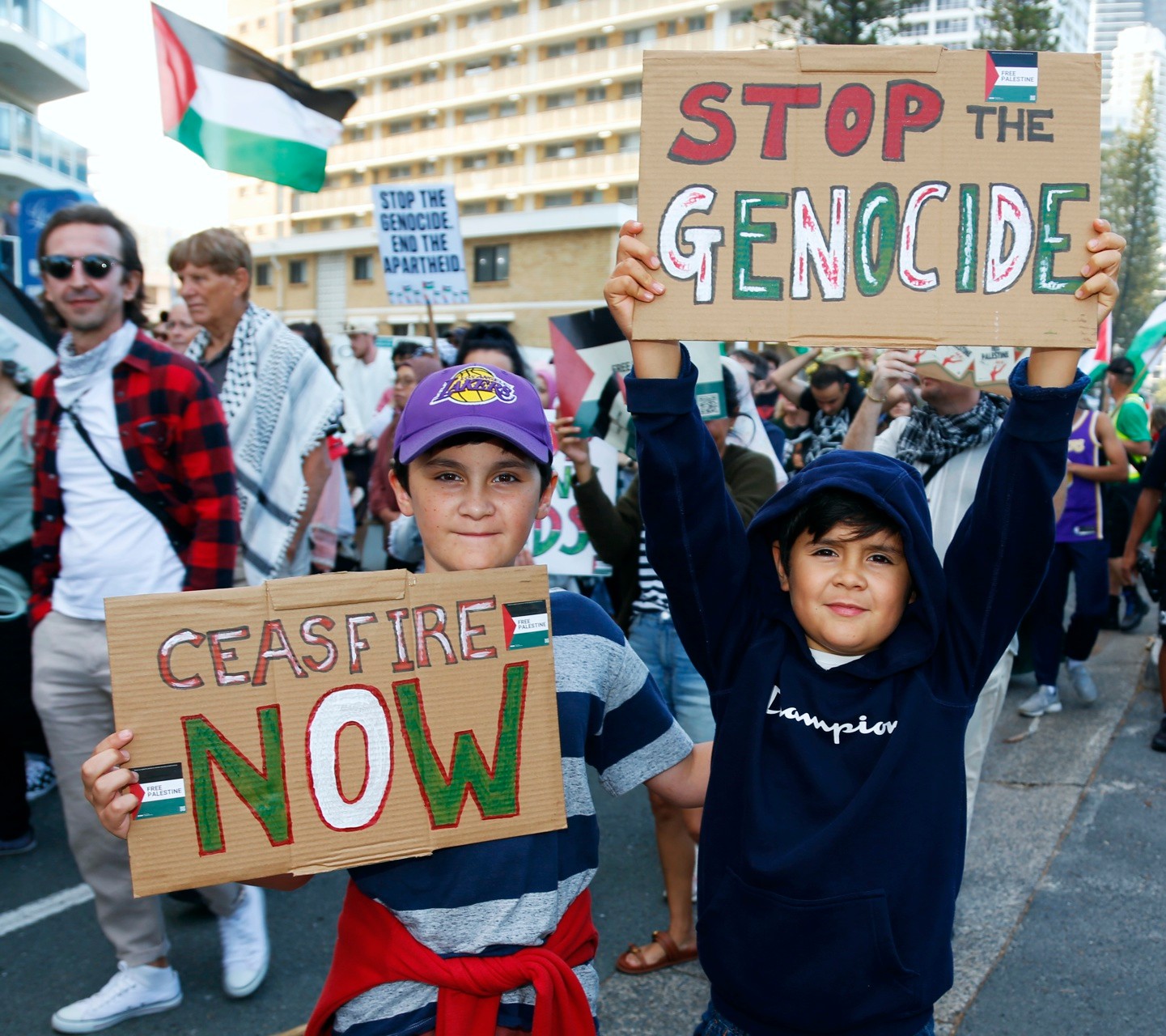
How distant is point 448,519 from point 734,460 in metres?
2.15

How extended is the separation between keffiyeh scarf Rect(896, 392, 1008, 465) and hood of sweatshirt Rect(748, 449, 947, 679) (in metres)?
1.90

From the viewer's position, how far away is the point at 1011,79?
1.67m

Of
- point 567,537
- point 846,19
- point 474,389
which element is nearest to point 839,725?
point 474,389

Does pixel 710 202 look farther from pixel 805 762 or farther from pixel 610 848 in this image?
pixel 610 848

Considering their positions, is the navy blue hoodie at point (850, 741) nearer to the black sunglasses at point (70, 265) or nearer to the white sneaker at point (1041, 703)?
the black sunglasses at point (70, 265)

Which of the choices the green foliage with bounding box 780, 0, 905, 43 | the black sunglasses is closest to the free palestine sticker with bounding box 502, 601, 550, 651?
the black sunglasses

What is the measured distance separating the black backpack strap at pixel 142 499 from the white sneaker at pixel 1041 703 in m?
4.87

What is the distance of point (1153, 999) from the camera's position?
10.8 feet

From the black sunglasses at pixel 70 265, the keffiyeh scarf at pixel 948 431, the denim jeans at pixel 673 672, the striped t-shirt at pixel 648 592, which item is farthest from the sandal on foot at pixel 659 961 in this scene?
the black sunglasses at pixel 70 265

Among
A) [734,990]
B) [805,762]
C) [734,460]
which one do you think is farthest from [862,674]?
[734,460]

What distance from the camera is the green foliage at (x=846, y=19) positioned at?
2091cm

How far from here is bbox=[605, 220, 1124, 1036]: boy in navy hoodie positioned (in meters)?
1.67

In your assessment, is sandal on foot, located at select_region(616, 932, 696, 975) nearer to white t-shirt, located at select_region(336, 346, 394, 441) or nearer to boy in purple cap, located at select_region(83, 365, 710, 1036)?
boy in purple cap, located at select_region(83, 365, 710, 1036)

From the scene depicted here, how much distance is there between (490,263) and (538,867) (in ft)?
131
